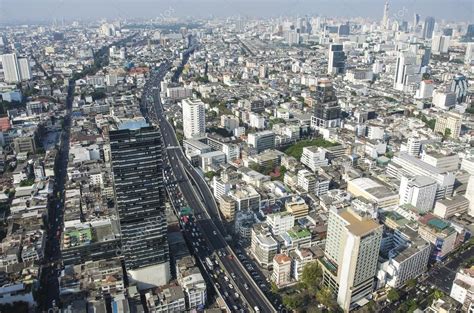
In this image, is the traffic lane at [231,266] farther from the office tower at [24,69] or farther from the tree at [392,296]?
the office tower at [24,69]

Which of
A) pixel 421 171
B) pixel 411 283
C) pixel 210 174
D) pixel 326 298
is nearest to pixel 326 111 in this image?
pixel 421 171

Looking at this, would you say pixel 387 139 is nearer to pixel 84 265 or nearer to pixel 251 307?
pixel 251 307

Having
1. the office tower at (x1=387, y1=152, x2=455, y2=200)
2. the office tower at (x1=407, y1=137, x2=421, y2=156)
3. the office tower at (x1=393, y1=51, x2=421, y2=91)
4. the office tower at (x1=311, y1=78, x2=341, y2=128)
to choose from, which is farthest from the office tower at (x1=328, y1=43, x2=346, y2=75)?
the office tower at (x1=387, y1=152, x2=455, y2=200)

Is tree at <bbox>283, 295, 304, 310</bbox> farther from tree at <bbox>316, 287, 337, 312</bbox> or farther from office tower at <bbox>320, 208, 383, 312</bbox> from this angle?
office tower at <bbox>320, 208, 383, 312</bbox>

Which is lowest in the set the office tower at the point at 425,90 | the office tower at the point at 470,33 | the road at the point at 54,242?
the road at the point at 54,242

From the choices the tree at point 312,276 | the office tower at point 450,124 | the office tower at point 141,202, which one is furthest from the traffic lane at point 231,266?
the office tower at point 450,124

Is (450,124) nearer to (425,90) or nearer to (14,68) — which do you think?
(425,90)
